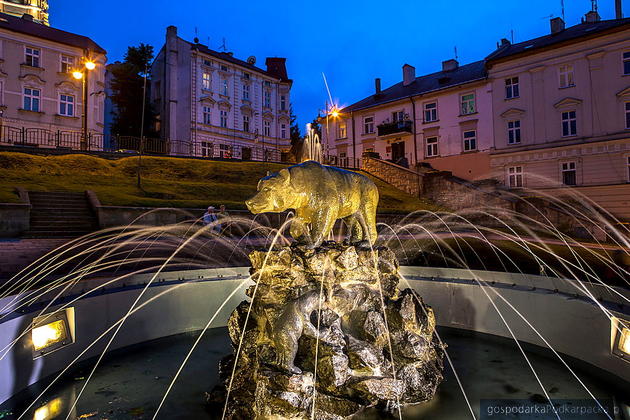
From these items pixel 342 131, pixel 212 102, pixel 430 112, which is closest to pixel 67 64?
pixel 212 102

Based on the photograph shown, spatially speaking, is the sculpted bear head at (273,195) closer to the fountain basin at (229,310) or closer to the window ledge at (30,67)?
the fountain basin at (229,310)

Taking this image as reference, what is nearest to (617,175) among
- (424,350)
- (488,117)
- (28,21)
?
(488,117)

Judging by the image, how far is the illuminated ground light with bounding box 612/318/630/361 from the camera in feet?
15.4

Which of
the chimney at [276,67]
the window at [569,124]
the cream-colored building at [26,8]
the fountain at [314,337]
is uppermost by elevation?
the cream-colored building at [26,8]

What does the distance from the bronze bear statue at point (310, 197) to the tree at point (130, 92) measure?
38161mm

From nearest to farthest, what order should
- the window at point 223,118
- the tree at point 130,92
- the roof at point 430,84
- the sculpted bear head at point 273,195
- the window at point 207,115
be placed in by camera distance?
the sculpted bear head at point 273,195, the roof at point 430,84, the tree at point 130,92, the window at point 207,115, the window at point 223,118

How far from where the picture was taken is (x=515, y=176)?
30.9m

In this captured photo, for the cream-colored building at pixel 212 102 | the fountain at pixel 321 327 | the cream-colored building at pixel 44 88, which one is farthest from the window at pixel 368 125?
the fountain at pixel 321 327

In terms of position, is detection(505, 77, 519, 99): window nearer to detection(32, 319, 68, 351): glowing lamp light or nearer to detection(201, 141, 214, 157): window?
detection(201, 141, 214, 157): window

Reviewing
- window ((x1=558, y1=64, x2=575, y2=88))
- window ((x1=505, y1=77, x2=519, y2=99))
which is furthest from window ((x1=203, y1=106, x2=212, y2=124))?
window ((x1=558, y1=64, x2=575, y2=88))

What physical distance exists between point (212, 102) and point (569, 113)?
32.9 m

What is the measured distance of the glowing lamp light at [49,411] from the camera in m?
4.26

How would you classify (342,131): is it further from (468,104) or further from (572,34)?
(572,34)

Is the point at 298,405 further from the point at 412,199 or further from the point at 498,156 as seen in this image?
the point at 498,156
